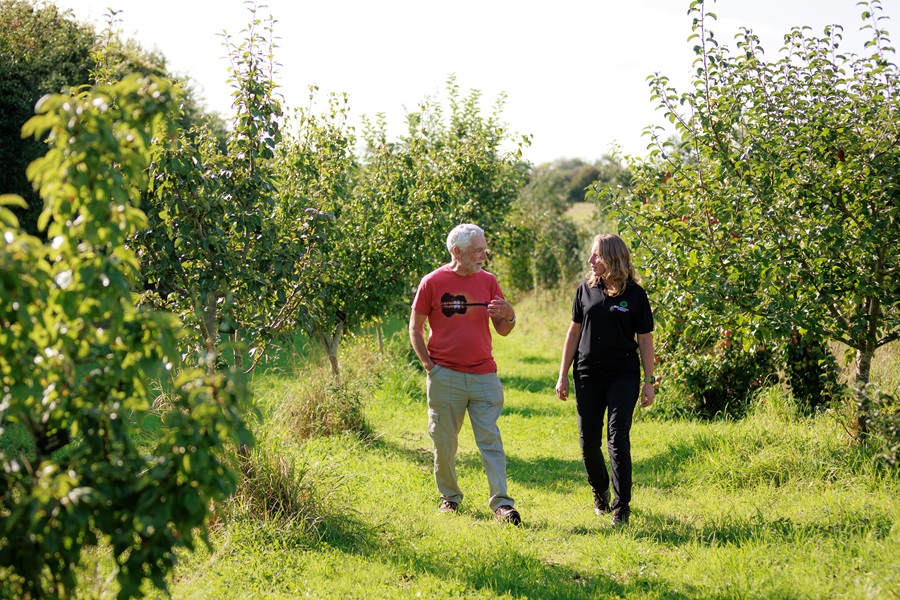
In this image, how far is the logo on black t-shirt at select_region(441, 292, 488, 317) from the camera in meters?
6.19

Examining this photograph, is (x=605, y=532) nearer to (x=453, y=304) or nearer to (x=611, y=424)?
(x=611, y=424)

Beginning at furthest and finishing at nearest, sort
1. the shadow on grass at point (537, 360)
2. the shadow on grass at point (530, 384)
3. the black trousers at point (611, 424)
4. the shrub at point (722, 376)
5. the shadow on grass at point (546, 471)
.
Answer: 1. the shadow on grass at point (537, 360)
2. the shadow on grass at point (530, 384)
3. the shrub at point (722, 376)
4. the shadow on grass at point (546, 471)
5. the black trousers at point (611, 424)

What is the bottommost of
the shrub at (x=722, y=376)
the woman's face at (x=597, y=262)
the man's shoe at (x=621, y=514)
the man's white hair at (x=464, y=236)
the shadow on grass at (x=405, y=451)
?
the shadow on grass at (x=405, y=451)

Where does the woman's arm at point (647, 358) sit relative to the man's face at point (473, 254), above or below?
below

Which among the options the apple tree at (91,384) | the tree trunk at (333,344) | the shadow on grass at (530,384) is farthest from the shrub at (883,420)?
the shadow on grass at (530,384)

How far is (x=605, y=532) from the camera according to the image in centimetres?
562

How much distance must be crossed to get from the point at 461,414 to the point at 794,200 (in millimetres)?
2942

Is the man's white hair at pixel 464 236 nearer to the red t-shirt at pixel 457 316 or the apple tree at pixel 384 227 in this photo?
the red t-shirt at pixel 457 316

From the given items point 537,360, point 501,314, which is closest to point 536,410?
point 537,360

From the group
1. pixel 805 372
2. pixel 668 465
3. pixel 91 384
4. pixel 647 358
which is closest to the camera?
pixel 91 384

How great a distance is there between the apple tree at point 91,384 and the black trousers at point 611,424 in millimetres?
3247

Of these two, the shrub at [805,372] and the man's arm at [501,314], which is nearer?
the man's arm at [501,314]

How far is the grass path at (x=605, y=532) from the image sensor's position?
466cm

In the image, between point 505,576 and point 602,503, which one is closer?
point 505,576
